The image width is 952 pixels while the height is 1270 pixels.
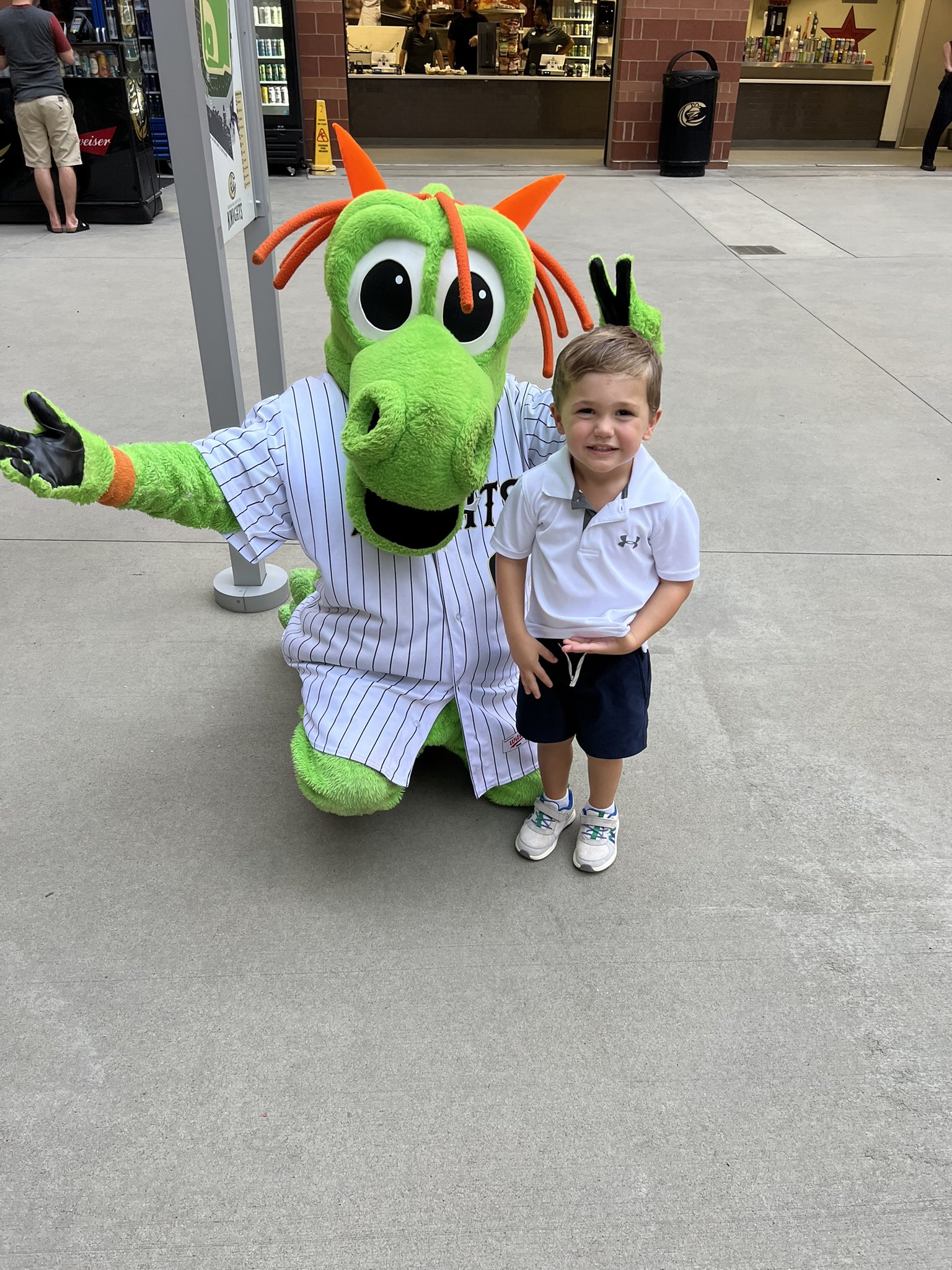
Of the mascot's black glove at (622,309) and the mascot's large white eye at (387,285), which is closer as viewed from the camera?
the mascot's large white eye at (387,285)

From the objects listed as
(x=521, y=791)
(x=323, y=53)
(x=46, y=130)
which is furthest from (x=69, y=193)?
(x=521, y=791)

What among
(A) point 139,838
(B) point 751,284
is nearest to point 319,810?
(A) point 139,838

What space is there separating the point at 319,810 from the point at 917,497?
2.88 m

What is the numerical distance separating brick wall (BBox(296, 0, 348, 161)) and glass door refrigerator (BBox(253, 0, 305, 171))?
0.33m

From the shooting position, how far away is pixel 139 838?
7.41 ft

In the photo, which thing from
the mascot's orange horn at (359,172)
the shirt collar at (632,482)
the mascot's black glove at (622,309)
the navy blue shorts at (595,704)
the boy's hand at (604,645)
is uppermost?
the mascot's orange horn at (359,172)

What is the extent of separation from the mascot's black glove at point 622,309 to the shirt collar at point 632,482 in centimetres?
35

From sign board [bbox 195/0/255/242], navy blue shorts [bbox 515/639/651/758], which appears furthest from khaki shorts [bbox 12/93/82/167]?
navy blue shorts [bbox 515/639/651/758]

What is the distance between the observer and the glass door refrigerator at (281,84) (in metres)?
10.4

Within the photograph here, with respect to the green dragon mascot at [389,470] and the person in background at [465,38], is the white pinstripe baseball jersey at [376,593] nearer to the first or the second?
the green dragon mascot at [389,470]

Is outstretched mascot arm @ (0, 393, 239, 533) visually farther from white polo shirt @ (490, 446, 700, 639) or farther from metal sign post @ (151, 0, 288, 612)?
metal sign post @ (151, 0, 288, 612)

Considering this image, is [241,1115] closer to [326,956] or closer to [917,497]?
[326,956]

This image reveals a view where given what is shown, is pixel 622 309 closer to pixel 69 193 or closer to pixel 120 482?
pixel 120 482

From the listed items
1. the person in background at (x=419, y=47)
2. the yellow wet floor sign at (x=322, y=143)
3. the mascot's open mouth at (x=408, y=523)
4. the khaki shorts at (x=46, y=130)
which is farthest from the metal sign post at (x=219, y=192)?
the person in background at (x=419, y=47)
